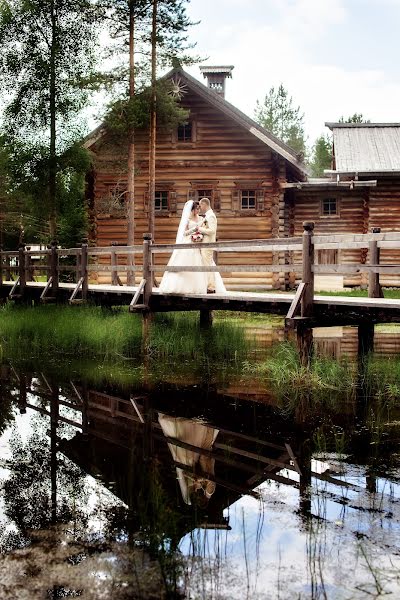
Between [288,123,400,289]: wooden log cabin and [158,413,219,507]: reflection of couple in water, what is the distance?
18.3m

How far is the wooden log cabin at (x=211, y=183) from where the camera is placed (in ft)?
83.1

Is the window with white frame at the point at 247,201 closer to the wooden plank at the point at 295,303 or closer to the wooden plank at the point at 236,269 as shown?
the wooden plank at the point at 236,269

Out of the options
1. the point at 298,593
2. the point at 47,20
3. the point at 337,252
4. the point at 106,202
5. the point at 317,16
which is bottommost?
the point at 298,593

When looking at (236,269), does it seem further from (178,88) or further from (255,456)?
(178,88)

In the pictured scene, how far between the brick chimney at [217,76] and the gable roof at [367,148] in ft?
16.1

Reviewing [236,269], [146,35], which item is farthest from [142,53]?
[236,269]

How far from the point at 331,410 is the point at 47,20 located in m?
17.1

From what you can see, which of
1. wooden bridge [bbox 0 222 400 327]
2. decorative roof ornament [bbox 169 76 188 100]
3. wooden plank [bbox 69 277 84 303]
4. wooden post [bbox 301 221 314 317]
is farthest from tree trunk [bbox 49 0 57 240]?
wooden post [bbox 301 221 314 317]

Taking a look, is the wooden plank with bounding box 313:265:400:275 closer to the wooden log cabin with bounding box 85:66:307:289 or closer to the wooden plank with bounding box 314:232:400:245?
the wooden plank with bounding box 314:232:400:245

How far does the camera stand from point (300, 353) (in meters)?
9.53

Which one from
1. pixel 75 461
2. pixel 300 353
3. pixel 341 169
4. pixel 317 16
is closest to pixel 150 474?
pixel 75 461

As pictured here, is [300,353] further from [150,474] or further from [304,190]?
[304,190]

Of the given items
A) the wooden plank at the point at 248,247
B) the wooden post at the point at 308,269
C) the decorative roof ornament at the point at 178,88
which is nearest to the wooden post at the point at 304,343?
the wooden post at the point at 308,269

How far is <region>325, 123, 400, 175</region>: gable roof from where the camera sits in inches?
984
